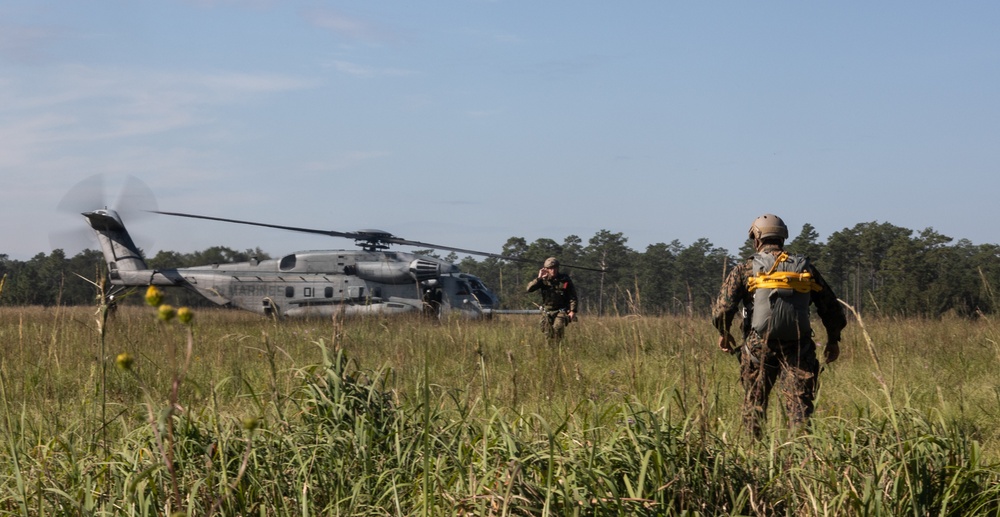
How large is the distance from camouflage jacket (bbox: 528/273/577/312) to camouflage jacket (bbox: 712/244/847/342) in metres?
5.21

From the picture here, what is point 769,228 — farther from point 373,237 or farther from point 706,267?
point 706,267

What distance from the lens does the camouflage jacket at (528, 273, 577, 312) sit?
1012 centimetres

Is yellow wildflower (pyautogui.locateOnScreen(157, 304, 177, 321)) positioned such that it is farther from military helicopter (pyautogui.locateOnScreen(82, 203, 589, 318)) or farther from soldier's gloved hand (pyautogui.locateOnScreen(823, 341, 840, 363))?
military helicopter (pyautogui.locateOnScreen(82, 203, 589, 318))

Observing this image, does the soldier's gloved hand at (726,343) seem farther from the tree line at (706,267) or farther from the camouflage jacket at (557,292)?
the tree line at (706,267)

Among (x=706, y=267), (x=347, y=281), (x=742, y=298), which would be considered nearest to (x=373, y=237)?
(x=347, y=281)

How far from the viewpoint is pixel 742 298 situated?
494 centimetres

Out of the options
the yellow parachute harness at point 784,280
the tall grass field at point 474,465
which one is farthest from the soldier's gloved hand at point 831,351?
the tall grass field at point 474,465

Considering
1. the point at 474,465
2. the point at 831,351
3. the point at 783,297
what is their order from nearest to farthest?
the point at 474,465 < the point at 783,297 < the point at 831,351

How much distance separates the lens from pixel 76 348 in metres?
8.61

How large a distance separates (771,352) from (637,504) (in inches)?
85.8

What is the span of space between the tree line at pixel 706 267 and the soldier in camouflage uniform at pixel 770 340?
23529mm

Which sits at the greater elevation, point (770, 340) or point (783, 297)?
point (783, 297)

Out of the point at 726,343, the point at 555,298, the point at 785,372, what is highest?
the point at 555,298

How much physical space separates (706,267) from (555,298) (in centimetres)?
5404
